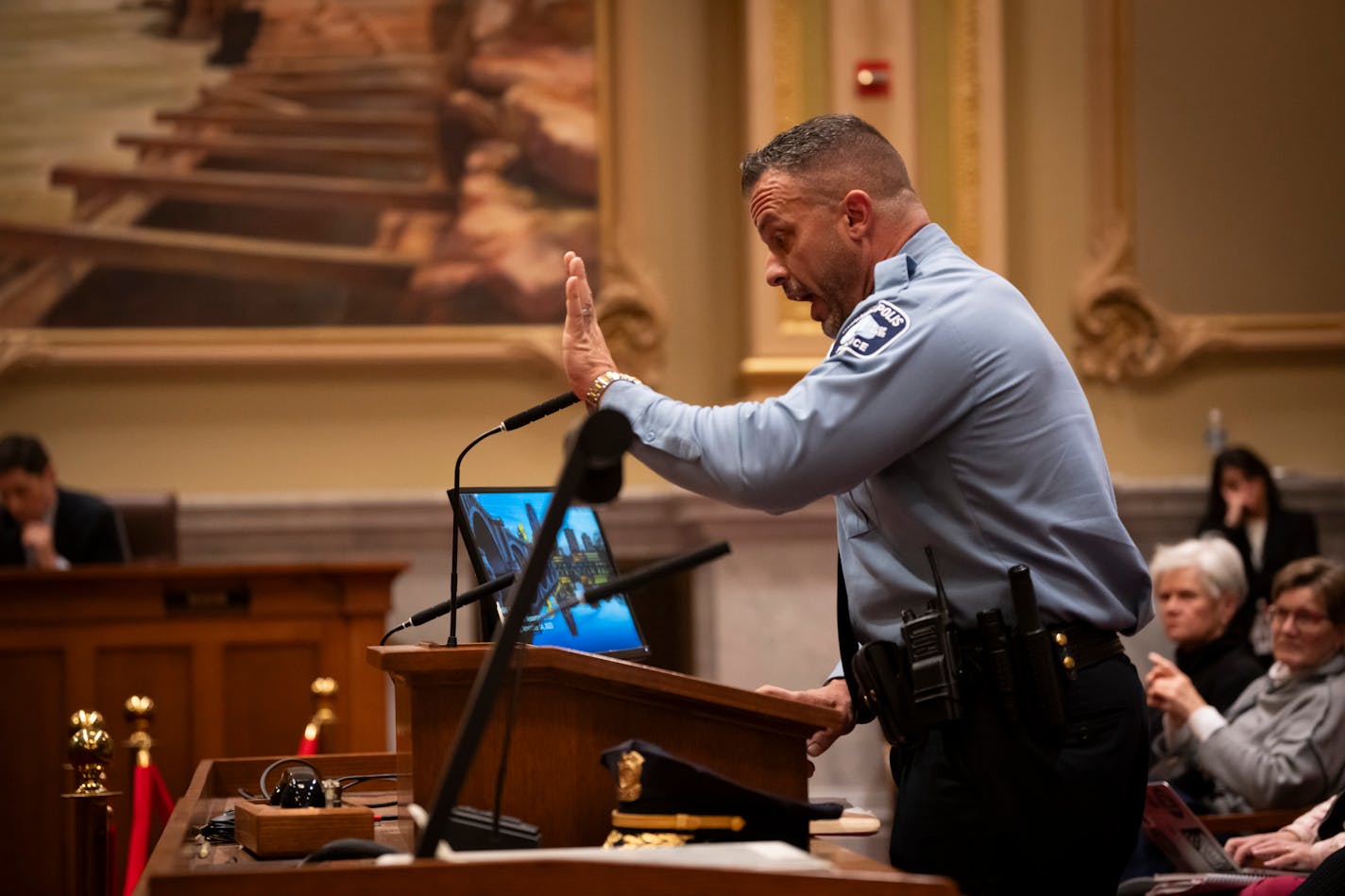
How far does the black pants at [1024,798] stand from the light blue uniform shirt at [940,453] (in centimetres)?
12

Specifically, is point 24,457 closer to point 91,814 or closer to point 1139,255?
point 91,814

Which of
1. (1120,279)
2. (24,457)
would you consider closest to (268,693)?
(24,457)

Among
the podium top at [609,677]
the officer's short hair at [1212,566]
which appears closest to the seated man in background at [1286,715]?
the officer's short hair at [1212,566]

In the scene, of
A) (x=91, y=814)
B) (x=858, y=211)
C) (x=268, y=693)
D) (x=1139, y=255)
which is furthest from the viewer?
(x=1139, y=255)

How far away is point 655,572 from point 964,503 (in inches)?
26.1

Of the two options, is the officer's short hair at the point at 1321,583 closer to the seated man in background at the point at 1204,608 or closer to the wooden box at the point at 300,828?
the seated man in background at the point at 1204,608

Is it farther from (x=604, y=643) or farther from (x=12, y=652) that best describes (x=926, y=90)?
(x=604, y=643)

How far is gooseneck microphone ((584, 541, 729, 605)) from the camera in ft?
5.47

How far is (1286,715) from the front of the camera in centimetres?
420

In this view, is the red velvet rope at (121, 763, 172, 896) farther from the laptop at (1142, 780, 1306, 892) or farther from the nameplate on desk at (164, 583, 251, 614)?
the laptop at (1142, 780, 1306, 892)

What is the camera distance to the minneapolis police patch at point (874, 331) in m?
2.19

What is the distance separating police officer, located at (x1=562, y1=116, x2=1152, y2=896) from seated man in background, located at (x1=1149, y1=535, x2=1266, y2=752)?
2.60 meters

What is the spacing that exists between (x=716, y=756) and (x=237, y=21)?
5.84m

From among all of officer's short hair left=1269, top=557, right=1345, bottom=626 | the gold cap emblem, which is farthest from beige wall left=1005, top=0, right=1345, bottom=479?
the gold cap emblem
